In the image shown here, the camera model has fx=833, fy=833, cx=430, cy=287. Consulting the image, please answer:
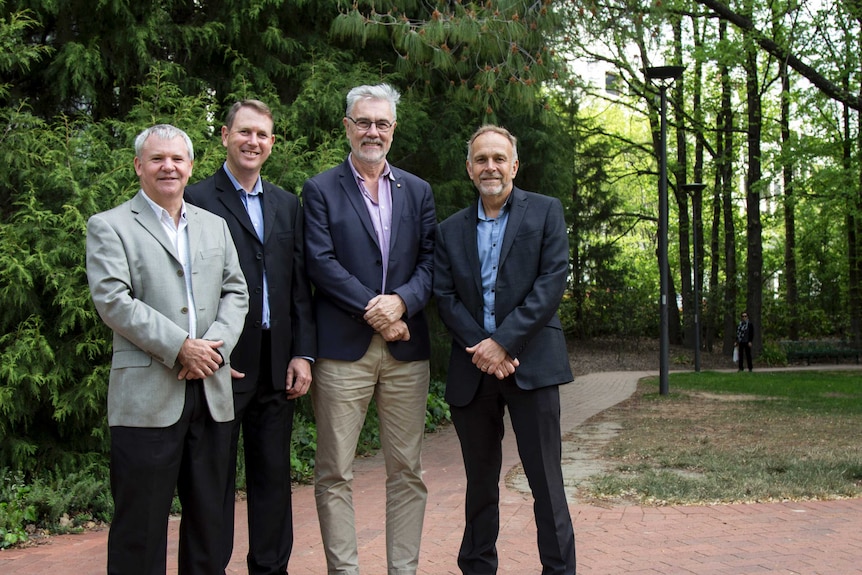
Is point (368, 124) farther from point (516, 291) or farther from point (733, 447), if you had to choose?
point (733, 447)

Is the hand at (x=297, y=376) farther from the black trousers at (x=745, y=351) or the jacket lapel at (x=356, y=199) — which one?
the black trousers at (x=745, y=351)

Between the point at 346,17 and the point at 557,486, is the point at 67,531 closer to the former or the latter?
the point at 557,486

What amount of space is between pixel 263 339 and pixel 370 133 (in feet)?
3.59

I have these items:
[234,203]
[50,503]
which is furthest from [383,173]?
[50,503]

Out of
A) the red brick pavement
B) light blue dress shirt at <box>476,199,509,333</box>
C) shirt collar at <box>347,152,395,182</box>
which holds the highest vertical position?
shirt collar at <box>347,152,395,182</box>

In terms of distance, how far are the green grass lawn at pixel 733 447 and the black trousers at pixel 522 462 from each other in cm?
235

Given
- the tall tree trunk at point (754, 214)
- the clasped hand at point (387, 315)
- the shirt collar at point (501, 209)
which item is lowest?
the clasped hand at point (387, 315)

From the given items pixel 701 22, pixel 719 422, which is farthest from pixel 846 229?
pixel 719 422

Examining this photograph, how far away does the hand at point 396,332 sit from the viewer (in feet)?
12.7

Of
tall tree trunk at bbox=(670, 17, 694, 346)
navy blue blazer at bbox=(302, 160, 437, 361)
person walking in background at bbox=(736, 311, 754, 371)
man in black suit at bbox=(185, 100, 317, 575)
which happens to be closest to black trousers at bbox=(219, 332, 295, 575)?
man in black suit at bbox=(185, 100, 317, 575)

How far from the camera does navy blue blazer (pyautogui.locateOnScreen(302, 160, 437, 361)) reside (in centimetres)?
387

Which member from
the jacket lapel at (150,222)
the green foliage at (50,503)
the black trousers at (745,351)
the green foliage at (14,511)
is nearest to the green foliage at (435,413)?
the green foliage at (50,503)

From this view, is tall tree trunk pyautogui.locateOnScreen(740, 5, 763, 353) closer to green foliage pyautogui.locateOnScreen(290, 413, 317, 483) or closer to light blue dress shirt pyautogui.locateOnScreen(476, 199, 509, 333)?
green foliage pyautogui.locateOnScreen(290, 413, 317, 483)

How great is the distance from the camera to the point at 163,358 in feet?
10.5
